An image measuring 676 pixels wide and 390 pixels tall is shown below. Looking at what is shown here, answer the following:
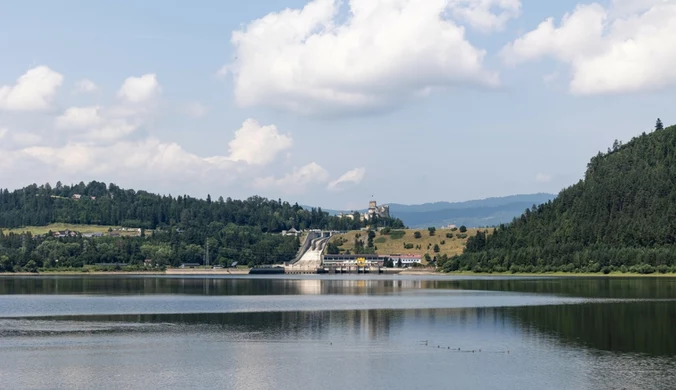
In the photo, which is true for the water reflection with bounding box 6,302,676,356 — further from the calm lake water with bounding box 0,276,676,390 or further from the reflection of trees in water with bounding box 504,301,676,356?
the calm lake water with bounding box 0,276,676,390

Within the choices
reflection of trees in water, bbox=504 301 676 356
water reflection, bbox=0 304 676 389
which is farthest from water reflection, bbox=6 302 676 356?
water reflection, bbox=0 304 676 389

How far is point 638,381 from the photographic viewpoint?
5634 cm

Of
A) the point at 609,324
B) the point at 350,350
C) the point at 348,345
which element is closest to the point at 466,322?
the point at 609,324

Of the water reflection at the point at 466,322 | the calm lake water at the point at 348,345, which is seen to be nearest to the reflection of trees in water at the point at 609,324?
the water reflection at the point at 466,322

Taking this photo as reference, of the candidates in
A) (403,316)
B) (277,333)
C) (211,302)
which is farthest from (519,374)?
(211,302)

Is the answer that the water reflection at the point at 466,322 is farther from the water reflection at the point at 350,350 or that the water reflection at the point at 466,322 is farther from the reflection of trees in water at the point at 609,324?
the water reflection at the point at 350,350

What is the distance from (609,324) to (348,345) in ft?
94.9

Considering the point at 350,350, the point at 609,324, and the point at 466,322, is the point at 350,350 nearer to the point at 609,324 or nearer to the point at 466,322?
the point at 466,322

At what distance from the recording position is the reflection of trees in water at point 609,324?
7338 cm

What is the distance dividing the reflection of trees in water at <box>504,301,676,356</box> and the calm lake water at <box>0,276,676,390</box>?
0.41 feet

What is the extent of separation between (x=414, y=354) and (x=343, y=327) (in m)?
21.3

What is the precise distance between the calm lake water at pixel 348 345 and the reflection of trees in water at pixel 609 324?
0.12 meters

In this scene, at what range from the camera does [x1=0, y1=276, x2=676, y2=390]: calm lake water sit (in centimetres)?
5906

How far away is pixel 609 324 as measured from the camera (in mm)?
88188
